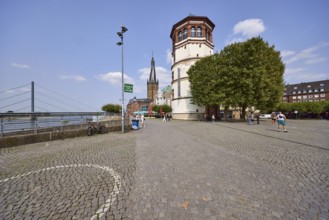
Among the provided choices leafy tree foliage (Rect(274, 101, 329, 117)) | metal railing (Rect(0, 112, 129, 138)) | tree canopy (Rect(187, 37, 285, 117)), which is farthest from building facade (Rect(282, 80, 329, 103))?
metal railing (Rect(0, 112, 129, 138))

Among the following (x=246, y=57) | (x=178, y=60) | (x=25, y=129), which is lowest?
(x=25, y=129)

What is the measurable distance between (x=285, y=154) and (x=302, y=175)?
2.27 meters

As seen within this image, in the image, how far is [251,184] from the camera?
361 cm

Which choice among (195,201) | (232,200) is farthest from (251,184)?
(195,201)

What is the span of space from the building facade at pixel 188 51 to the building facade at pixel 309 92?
5816 centimetres

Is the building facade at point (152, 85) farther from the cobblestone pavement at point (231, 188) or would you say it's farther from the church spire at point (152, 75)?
the cobblestone pavement at point (231, 188)

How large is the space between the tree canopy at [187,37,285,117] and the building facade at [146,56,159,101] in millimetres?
92719

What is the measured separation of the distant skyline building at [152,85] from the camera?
387 feet

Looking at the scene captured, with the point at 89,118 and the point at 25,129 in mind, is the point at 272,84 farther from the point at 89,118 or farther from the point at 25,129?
the point at 25,129

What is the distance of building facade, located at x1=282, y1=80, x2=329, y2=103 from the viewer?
73.0 metres

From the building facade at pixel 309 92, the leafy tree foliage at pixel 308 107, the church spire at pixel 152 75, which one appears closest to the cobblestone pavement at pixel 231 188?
the leafy tree foliage at pixel 308 107

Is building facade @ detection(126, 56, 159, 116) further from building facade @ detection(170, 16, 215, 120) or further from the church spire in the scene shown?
building facade @ detection(170, 16, 215, 120)

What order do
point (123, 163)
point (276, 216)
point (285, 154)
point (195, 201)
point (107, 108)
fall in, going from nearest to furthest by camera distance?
point (276, 216)
point (195, 201)
point (123, 163)
point (285, 154)
point (107, 108)

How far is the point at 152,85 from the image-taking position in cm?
12106
